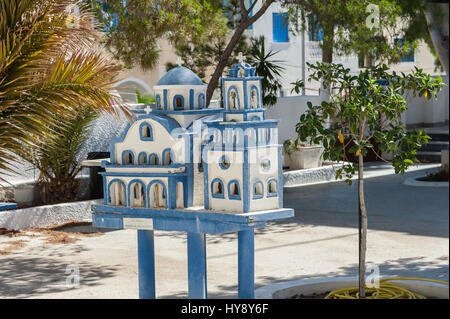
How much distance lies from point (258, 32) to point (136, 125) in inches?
827

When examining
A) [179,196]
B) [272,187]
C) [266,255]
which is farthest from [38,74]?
[266,255]

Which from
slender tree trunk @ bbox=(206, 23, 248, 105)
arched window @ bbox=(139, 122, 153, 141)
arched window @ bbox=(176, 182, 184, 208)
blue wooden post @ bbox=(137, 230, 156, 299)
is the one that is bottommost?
blue wooden post @ bbox=(137, 230, 156, 299)

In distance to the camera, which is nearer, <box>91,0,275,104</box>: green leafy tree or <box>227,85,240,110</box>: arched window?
<box>227,85,240,110</box>: arched window

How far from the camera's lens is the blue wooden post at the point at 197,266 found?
251 inches

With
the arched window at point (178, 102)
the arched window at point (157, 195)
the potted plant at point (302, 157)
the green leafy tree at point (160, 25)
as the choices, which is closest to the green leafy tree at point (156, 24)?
the green leafy tree at point (160, 25)

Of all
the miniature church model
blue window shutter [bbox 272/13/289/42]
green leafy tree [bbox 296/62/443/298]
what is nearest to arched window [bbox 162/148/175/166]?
the miniature church model

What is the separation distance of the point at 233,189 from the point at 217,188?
138mm

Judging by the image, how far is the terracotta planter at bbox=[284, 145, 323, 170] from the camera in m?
17.5

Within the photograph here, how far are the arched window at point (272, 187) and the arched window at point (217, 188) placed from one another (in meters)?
0.37

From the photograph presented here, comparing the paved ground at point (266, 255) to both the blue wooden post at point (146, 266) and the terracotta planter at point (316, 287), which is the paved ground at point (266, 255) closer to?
the terracotta planter at point (316, 287)

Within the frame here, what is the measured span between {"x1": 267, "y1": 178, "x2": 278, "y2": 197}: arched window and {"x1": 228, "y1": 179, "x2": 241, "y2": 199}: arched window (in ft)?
0.87

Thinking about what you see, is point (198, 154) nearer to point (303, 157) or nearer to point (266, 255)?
point (266, 255)

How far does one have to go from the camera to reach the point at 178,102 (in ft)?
21.3

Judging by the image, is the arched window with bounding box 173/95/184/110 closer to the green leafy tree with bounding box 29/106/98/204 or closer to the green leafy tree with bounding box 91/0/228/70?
the green leafy tree with bounding box 29/106/98/204
